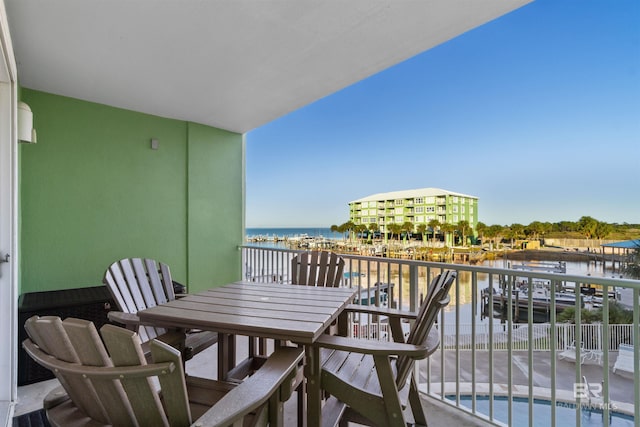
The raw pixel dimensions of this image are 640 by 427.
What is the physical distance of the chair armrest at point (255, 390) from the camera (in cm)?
104

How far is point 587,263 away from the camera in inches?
132

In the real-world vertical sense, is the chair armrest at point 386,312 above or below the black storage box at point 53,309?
above

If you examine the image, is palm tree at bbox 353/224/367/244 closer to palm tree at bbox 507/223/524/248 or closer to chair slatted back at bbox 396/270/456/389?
palm tree at bbox 507/223/524/248

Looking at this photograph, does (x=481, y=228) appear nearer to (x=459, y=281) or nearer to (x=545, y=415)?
(x=545, y=415)

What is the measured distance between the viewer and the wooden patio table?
1677 mm

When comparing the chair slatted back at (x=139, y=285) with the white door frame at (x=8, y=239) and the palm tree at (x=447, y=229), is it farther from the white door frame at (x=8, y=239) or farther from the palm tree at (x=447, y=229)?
the palm tree at (x=447, y=229)

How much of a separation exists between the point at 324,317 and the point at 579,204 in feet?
23.6

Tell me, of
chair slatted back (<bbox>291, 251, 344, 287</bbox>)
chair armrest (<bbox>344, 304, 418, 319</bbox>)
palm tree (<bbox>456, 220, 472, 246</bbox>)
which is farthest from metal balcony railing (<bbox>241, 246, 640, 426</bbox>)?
palm tree (<bbox>456, 220, 472, 246</bbox>)

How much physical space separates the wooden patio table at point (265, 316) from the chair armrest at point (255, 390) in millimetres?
99

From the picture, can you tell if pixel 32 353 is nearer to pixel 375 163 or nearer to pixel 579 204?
pixel 579 204

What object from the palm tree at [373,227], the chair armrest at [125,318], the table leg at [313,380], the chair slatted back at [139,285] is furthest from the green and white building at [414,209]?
the chair armrest at [125,318]

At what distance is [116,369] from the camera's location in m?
0.98

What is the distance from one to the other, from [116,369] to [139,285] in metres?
1.97

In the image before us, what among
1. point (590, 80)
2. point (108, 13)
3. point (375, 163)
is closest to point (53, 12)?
point (108, 13)
